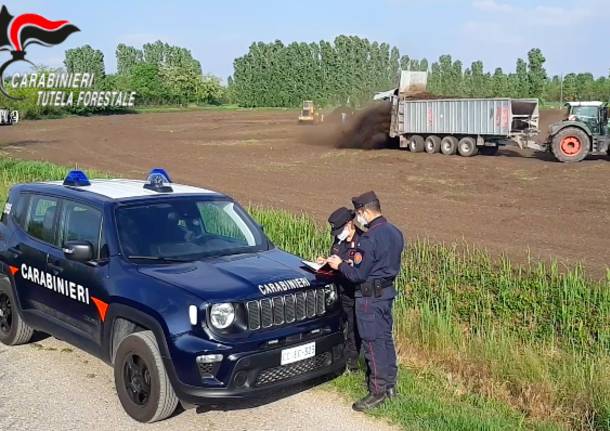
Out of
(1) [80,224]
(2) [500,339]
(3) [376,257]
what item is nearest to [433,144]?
(2) [500,339]

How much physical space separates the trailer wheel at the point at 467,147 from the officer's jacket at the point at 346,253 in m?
25.4

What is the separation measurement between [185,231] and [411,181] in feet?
62.8

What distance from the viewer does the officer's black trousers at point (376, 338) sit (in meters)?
5.34

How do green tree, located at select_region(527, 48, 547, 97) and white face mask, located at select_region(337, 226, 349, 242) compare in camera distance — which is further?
green tree, located at select_region(527, 48, 547, 97)

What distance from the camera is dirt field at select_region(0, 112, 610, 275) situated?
1538 cm

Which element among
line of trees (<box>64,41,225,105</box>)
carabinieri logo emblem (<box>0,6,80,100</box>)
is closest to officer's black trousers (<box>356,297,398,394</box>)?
carabinieri logo emblem (<box>0,6,80,100</box>)

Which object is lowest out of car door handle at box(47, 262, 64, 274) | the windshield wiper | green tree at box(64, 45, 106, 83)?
car door handle at box(47, 262, 64, 274)

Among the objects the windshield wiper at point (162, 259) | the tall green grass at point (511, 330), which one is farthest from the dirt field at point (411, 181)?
the windshield wiper at point (162, 259)

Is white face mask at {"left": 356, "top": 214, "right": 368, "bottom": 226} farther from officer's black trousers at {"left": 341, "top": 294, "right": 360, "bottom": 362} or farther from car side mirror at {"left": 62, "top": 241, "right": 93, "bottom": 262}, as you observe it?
car side mirror at {"left": 62, "top": 241, "right": 93, "bottom": 262}

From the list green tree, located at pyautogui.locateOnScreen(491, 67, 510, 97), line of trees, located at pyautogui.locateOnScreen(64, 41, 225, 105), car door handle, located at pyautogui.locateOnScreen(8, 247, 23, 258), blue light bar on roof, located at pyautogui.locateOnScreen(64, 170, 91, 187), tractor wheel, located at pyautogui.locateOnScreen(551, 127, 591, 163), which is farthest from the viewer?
line of trees, located at pyautogui.locateOnScreen(64, 41, 225, 105)

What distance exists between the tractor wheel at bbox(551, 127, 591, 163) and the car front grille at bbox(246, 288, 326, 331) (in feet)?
75.7

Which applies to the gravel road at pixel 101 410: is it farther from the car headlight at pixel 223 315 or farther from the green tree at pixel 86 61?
the green tree at pixel 86 61

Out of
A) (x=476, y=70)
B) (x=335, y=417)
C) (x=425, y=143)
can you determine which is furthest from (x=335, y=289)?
(x=476, y=70)

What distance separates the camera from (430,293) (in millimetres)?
8430
